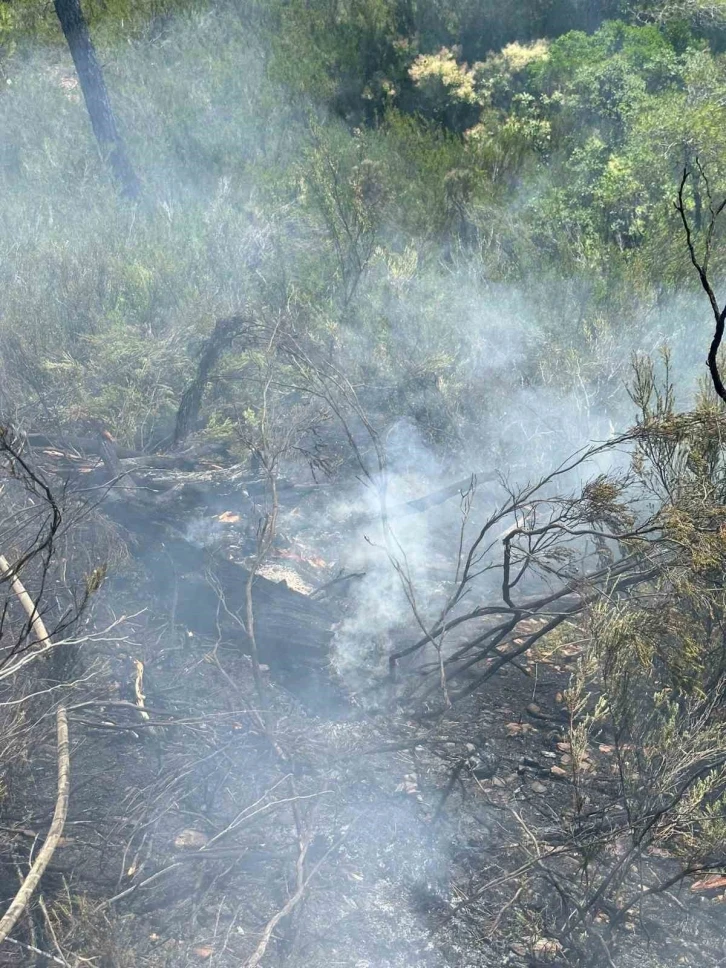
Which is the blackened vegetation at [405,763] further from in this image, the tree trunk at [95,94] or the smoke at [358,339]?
the tree trunk at [95,94]

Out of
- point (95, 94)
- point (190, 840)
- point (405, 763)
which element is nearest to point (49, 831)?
point (190, 840)

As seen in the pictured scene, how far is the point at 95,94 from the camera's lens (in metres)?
10.4

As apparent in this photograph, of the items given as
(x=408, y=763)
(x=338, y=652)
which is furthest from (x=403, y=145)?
(x=408, y=763)

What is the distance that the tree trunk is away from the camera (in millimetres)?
10203

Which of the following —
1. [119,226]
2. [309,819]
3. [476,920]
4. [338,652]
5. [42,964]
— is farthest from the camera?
[119,226]

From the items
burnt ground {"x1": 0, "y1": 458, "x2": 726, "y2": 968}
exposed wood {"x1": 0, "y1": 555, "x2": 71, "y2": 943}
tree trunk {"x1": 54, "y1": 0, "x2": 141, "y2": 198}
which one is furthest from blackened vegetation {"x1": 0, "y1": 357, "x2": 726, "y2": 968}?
tree trunk {"x1": 54, "y1": 0, "x2": 141, "y2": 198}

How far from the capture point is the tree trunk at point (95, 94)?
33.5 feet

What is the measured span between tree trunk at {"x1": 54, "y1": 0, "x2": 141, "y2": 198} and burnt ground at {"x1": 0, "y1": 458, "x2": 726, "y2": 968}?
23.3 feet

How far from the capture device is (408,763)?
4.85m

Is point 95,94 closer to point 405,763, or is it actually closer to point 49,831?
point 405,763

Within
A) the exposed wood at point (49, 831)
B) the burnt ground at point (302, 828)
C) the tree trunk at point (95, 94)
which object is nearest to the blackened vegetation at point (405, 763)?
Answer: the burnt ground at point (302, 828)

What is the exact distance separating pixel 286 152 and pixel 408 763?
8.68m

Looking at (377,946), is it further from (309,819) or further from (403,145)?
(403,145)

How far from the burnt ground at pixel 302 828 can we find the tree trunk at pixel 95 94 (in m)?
7.09
